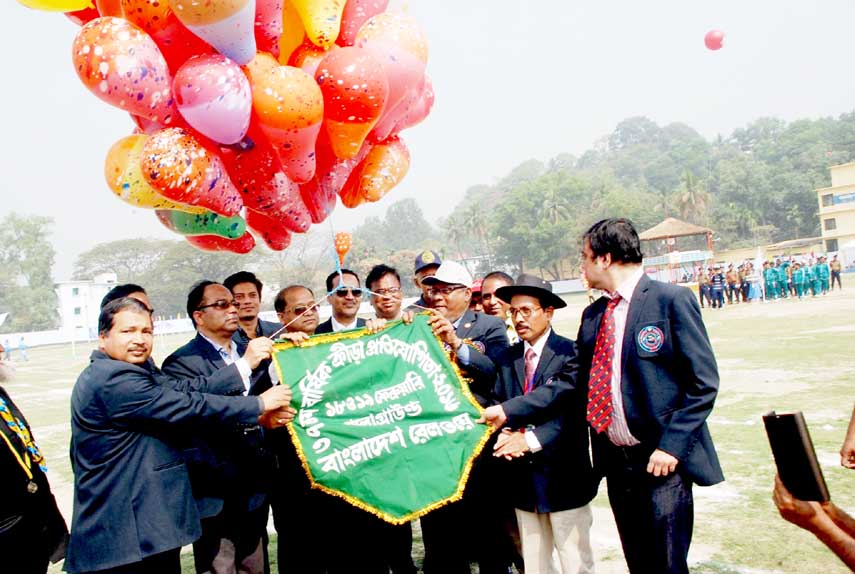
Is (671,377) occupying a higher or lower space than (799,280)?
higher

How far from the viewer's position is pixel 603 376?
10.6 ft

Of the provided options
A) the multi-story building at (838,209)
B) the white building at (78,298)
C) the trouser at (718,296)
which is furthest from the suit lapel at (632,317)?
the white building at (78,298)

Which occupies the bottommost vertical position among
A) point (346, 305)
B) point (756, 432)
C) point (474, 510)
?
point (756, 432)

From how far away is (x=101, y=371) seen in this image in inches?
120

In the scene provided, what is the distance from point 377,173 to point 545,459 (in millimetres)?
2157

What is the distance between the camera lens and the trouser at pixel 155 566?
9.94ft

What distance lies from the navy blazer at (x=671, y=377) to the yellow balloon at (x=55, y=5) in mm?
3331

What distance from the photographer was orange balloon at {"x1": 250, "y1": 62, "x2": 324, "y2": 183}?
11.4ft

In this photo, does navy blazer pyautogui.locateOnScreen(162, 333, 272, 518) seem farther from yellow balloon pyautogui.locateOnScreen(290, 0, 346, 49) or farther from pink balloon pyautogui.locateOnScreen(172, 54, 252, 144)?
yellow balloon pyautogui.locateOnScreen(290, 0, 346, 49)

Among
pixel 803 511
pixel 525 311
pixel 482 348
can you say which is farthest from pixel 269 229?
pixel 803 511

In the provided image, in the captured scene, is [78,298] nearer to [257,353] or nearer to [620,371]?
[257,353]

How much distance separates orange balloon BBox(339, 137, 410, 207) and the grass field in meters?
2.62

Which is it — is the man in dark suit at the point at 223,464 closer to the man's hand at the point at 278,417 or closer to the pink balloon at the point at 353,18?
the man's hand at the point at 278,417

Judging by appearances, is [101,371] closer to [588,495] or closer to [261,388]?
[261,388]
